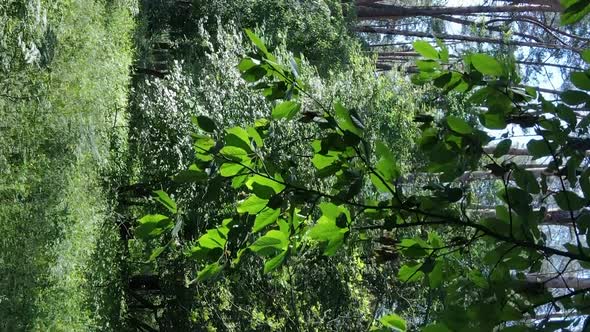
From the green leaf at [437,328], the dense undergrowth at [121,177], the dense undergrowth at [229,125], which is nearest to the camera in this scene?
the green leaf at [437,328]

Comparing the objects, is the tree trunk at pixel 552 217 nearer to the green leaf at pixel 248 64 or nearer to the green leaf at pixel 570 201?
the green leaf at pixel 570 201

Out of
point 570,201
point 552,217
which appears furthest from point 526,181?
point 552,217

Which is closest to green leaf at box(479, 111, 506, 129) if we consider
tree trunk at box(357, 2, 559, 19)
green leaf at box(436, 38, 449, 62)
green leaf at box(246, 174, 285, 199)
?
green leaf at box(436, 38, 449, 62)

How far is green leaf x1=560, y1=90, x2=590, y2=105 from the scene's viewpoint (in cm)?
121

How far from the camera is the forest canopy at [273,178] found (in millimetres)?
1180

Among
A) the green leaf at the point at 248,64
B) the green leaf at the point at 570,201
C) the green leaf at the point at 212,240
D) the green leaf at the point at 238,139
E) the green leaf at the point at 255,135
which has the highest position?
the green leaf at the point at 248,64

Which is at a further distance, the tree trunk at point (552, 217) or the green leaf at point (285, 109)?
the tree trunk at point (552, 217)

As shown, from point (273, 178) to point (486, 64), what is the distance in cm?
34

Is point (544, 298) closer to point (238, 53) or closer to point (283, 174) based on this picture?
point (283, 174)

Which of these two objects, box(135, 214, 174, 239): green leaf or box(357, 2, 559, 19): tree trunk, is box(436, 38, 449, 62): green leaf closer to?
box(135, 214, 174, 239): green leaf

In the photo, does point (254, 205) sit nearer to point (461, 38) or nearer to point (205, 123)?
point (205, 123)

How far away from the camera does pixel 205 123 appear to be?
3.82ft

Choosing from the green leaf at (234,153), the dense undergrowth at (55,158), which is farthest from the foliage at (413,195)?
the dense undergrowth at (55,158)

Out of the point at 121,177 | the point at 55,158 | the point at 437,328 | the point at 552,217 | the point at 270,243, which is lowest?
the point at 437,328
